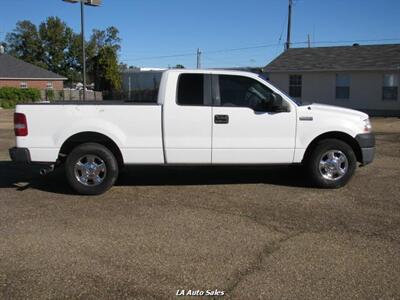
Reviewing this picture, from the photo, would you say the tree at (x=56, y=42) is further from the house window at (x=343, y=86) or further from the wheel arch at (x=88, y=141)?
the wheel arch at (x=88, y=141)

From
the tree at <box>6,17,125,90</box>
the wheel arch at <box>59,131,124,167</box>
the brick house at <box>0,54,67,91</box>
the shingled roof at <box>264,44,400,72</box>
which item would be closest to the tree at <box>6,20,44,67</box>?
the tree at <box>6,17,125,90</box>

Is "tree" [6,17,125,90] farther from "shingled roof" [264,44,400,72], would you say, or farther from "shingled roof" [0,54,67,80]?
"shingled roof" [264,44,400,72]

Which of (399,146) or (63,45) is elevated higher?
(63,45)

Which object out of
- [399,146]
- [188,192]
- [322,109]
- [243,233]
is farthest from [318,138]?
[399,146]

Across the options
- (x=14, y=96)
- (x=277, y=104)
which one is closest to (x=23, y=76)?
(x=14, y=96)

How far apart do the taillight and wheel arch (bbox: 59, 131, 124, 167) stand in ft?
1.91

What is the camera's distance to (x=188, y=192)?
7727 millimetres

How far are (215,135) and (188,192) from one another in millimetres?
974

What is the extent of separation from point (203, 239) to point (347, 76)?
74.9 feet

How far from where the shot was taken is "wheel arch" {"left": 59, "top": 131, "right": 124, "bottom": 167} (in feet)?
24.6

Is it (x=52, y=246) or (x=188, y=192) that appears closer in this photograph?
(x=52, y=246)

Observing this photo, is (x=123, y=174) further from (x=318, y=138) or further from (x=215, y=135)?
(x=318, y=138)

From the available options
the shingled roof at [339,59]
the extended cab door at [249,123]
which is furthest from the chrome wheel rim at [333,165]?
the shingled roof at [339,59]

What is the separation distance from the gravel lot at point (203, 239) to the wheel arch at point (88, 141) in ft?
2.01
